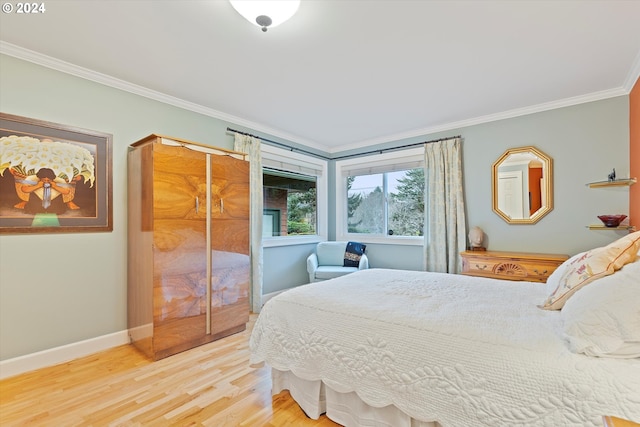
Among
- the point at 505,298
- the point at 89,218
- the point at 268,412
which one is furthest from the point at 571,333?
the point at 89,218

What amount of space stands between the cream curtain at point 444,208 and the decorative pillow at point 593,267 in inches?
82.6

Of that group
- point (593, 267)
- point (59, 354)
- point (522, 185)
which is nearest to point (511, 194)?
point (522, 185)

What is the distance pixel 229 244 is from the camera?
121 inches

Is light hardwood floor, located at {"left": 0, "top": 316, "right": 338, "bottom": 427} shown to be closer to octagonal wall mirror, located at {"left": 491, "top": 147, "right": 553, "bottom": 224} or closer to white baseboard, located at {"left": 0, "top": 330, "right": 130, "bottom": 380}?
white baseboard, located at {"left": 0, "top": 330, "right": 130, "bottom": 380}

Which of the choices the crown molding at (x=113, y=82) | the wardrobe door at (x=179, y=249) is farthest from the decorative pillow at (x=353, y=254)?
the wardrobe door at (x=179, y=249)

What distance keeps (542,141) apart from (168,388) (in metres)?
4.38

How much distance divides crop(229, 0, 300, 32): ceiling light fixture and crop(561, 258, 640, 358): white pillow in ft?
6.75

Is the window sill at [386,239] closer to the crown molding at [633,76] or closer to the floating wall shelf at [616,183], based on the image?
the floating wall shelf at [616,183]

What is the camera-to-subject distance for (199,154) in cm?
284

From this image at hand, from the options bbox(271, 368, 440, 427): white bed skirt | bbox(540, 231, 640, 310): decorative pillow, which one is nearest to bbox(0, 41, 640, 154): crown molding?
bbox(540, 231, 640, 310): decorative pillow

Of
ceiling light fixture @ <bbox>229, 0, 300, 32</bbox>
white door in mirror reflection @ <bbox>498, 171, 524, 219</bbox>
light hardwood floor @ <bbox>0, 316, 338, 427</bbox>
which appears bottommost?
light hardwood floor @ <bbox>0, 316, 338, 427</bbox>

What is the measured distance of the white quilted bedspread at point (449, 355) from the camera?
1.08m

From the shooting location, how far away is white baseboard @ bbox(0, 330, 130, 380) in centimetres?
229

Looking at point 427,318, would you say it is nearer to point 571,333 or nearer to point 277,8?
point 571,333
